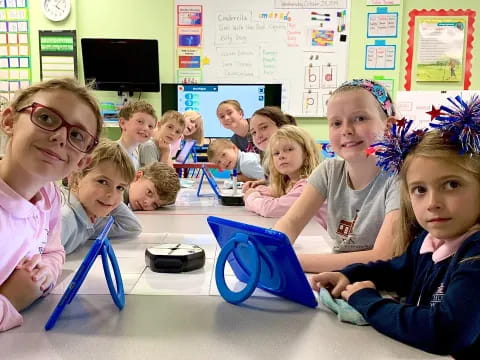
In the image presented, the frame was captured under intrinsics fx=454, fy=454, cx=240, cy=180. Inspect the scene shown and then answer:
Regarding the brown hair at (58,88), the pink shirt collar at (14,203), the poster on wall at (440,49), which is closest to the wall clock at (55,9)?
the poster on wall at (440,49)

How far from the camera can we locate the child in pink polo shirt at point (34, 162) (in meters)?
0.83

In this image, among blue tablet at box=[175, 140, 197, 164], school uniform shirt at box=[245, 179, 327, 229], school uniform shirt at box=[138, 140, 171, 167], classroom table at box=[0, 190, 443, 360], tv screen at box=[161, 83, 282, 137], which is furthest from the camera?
tv screen at box=[161, 83, 282, 137]

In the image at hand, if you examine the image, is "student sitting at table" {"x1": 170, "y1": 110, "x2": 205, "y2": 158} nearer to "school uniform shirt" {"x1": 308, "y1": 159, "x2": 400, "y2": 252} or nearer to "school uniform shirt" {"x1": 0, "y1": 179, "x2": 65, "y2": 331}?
"school uniform shirt" {"x1": 308, "y1": 159, "x2": 400, "y2": 252}

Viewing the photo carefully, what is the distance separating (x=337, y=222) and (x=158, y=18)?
128 inches

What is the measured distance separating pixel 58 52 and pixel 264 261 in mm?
3732

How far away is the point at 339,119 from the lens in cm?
121

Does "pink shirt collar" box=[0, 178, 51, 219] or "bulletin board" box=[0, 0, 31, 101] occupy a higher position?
"bulletin board" box=[0, 0, 31, 101]

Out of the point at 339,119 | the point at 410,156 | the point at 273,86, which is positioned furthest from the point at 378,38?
the point at 410,156

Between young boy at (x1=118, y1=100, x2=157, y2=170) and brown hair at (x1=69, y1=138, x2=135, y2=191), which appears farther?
young boy at (x1=118, y1=100, x2=157, y2=170)

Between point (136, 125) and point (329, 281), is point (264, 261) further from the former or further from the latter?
point (136, 125)

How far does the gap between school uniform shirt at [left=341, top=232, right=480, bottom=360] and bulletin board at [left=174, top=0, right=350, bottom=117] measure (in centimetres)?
330

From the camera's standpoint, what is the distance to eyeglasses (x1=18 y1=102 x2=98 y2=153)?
33.4 inches

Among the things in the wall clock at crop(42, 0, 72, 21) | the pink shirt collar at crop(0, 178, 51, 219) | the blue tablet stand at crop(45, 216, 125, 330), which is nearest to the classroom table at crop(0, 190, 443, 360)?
the blue tablet stand at crop(45, 216, 125, 330)

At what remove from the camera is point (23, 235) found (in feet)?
2.89
